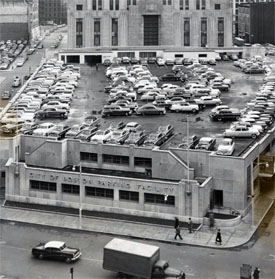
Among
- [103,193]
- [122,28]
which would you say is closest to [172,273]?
[103,193]

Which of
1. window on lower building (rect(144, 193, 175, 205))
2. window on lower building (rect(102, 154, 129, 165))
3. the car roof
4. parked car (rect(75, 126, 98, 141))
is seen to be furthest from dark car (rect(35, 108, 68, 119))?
the car roof

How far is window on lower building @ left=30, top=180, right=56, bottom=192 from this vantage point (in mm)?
66000

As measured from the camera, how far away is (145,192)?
62250mm

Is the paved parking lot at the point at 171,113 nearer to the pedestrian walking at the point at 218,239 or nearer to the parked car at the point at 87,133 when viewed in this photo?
the parked car at the point at 87,133

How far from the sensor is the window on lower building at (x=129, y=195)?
6284 cm

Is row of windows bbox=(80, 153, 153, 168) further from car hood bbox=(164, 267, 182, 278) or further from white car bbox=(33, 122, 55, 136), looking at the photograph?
car hood bbox=(164, 267, 182, 278)

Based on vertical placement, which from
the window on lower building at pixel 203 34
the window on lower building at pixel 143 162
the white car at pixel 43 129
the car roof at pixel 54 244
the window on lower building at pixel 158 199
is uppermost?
the window on lower building at pixel 203 34

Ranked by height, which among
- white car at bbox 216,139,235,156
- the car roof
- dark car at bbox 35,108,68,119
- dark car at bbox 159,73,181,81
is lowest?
the car roof

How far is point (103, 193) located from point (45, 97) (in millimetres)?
→ 34854

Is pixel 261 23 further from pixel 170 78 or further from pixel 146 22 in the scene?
pixel 170 78

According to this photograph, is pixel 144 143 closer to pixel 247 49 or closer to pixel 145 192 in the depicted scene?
pixel 145 192

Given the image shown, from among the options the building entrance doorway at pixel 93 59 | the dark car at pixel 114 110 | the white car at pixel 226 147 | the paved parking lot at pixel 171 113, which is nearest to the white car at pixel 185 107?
the paved parking lot at pixel 171 113

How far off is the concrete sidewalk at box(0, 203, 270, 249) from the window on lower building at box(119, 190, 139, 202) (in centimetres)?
224

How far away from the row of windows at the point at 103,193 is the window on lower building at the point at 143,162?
4.11m
